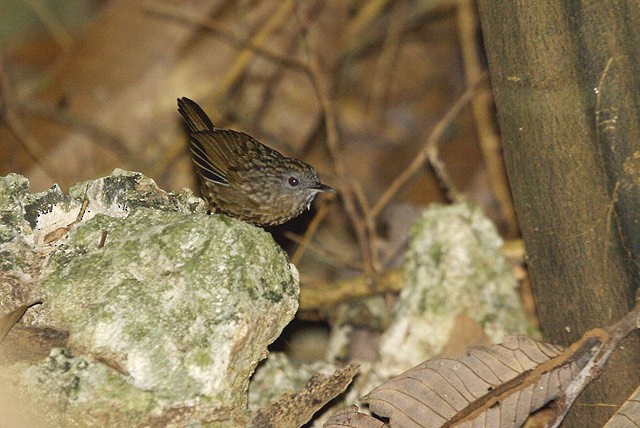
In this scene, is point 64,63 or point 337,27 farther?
point 337,27

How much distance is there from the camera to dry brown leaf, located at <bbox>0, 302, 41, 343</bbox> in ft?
8.11

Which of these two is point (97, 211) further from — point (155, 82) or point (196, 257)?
point (155, 82)

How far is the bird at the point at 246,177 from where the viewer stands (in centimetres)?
418

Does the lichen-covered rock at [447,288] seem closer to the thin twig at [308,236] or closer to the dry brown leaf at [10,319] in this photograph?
the thin twig at [308,236]

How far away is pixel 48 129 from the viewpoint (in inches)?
230

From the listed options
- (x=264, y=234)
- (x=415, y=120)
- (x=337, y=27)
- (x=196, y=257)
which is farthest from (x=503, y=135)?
(x=415, y=120)

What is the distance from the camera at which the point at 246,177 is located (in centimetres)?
423

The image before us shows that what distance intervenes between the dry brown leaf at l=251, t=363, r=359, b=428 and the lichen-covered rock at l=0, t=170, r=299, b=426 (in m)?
0.10

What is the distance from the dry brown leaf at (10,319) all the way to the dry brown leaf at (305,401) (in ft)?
2.44

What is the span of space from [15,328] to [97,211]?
50cm

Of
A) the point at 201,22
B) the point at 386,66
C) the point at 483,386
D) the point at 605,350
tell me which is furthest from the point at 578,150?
the point at 386,66

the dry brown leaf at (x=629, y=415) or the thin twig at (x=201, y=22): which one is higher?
the thin twig at (x=201, y=22)

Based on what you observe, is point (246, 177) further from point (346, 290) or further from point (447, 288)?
A: point (447, 288)

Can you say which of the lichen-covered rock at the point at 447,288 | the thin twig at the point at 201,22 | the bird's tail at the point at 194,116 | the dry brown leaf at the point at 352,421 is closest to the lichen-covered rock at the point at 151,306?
the dry brown leaf at the point at 352,421
